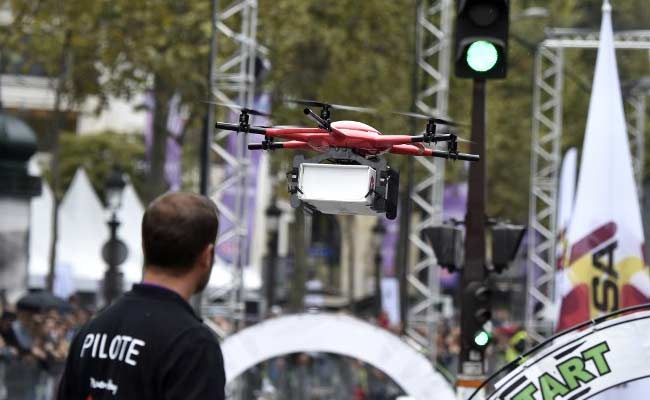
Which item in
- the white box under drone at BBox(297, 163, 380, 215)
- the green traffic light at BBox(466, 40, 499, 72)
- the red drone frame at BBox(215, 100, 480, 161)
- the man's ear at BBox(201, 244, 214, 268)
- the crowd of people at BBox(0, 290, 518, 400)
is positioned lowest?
the crowd of people at BBox(0, 290, 518, 400)

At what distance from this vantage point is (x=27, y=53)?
34938 mm

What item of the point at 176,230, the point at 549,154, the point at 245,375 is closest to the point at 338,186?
the point at 176,230

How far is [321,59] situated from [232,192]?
4751 millimetres

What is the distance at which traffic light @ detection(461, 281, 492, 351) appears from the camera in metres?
11.9

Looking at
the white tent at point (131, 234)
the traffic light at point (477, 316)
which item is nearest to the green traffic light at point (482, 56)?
the traffic light at point (477, 316)

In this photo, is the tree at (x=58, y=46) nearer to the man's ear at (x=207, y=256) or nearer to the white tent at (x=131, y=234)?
the white tent at (x=131, y=234)

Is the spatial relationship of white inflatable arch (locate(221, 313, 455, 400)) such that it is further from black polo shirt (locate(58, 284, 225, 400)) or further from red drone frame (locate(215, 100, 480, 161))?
black polo shirt (locate(58, 284, 225, 400))

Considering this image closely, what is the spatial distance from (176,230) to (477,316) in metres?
7.03

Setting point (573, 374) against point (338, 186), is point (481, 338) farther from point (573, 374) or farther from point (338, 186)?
point (338, 186)

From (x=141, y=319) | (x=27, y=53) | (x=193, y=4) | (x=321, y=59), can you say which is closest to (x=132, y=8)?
(x=193, y=4)

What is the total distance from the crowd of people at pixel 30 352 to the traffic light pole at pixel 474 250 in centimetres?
752

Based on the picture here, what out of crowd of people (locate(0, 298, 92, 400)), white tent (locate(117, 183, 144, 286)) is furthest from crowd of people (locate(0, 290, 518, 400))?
white tent (locate(117, 183, 144, 286))

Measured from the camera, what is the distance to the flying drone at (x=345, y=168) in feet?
24.1

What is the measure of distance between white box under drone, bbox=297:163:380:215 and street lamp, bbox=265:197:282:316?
26.5 meters
